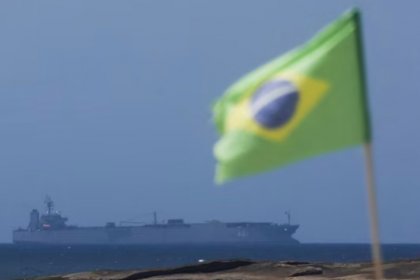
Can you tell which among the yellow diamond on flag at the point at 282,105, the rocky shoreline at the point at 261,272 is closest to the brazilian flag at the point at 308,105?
the yellow diamond on flag at the point at 282,105

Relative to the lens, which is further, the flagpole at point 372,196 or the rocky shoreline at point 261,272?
the rocky shoreline at point 261,272

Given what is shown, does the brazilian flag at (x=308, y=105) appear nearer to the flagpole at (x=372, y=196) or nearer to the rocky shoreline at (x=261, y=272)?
the flagpole at (x=372, y=196)

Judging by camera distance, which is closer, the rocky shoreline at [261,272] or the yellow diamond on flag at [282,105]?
the yellow diamond on flag at [282,105]

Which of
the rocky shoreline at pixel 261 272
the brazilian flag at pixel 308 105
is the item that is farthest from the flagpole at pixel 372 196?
the rocky shoreline at pixel 261 272

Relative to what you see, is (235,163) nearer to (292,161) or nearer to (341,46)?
(292,161)

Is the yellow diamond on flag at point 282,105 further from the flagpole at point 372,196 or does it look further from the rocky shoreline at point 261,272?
the rocky shoreline at point 261,272

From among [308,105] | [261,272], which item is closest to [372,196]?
[308,105]

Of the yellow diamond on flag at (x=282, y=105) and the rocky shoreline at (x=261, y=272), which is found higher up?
the rocky shoreline at (x=261, y=272)

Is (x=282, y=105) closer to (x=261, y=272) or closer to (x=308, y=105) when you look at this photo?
(x=308, y=105)
